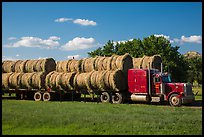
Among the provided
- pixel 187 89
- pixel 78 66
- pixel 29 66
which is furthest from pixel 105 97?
pixel 29 66

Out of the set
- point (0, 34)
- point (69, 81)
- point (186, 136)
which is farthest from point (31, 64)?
point (186, 136)

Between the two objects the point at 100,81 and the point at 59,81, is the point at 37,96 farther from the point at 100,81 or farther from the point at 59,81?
the point at 100,81

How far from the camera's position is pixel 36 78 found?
102ft

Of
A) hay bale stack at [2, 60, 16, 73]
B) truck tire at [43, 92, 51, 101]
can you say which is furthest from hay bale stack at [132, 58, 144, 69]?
hay bale stack at [2, 60, 16, 73]

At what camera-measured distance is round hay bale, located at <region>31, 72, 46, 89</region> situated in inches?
1213

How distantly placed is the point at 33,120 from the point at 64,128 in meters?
2.47

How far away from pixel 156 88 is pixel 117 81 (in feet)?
11.1

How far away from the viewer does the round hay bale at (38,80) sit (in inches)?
1213

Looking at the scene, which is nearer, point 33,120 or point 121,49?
point 33,120

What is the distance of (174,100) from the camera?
79.0 ft

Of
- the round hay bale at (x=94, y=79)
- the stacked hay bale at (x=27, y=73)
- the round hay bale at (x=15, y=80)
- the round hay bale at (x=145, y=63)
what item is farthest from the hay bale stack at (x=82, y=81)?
the round hay bale at (x=15, y=80)

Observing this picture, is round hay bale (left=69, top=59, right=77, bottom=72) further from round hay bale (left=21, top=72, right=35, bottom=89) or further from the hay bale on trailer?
the hay bale on trailer

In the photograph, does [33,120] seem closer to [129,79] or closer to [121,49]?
[129,79]

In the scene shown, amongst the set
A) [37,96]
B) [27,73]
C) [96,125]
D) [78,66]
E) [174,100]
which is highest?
[78,66]
